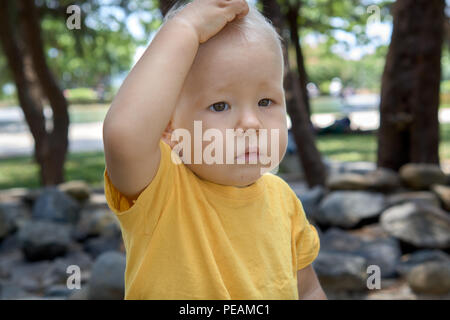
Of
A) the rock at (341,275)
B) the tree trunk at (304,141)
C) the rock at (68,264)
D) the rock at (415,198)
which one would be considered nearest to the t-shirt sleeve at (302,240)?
the rock at (341,275)

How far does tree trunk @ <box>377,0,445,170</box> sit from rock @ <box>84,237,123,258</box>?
9.88 ft

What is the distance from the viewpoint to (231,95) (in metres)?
1.00

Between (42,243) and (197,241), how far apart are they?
3892 millimetres

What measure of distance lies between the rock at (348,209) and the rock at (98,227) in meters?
1.93

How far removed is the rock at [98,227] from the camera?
16.4 feet

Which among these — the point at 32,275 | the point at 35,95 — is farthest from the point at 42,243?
the point at 35,95

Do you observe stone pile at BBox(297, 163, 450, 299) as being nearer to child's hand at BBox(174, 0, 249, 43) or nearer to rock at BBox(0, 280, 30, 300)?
rock at BBox(0, 280, 30, 300)

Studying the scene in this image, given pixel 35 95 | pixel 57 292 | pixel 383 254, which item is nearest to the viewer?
pixel 57 292

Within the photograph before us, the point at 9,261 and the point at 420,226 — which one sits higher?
the point at 420,226

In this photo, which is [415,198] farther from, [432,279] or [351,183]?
[432,279]

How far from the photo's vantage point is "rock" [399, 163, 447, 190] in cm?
500

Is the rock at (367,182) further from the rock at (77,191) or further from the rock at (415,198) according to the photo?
the rock at (77,191)

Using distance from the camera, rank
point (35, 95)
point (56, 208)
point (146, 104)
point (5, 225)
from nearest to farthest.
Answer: point (146, 104) < point (5, 225) < point (56, 208) < point (35, 95)

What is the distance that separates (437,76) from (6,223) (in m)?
4.65
